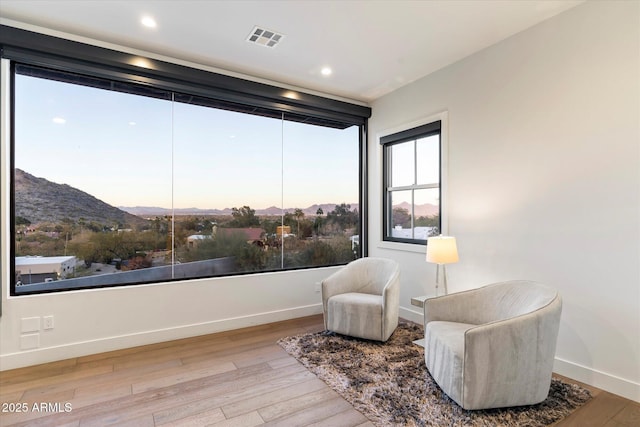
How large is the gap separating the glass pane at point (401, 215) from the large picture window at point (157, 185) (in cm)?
76

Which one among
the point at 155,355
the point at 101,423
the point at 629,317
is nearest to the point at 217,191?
the point at 155,355

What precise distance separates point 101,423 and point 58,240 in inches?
72.6

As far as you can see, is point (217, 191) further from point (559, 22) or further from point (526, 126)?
point (559, 22)

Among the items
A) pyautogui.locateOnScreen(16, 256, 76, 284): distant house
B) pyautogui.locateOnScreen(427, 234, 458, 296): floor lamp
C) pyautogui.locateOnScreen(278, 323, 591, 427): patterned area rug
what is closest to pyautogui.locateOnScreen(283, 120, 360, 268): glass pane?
pyautogui.locateOnScreen(278, 323, 591, 427): patterned area rug

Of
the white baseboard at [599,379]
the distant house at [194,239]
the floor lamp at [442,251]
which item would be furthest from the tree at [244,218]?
the white baseboard at [599,379]

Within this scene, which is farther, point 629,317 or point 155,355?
point 155,355

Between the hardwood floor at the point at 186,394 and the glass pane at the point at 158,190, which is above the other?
the glass pane at the point at 158,190

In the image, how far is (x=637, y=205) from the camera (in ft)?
7.38

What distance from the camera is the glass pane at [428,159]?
383cm

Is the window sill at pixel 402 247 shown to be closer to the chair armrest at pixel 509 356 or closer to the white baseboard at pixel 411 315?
the white baseboard at pixel 411 315

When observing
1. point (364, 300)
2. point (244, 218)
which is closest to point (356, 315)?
point (364, 300)

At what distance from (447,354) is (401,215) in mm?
2357

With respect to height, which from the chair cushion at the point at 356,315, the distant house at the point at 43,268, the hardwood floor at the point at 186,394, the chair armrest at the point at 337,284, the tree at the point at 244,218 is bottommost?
the hardwood floor at the point at 186,394

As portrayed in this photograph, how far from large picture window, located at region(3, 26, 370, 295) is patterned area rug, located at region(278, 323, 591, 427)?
1480 mm
